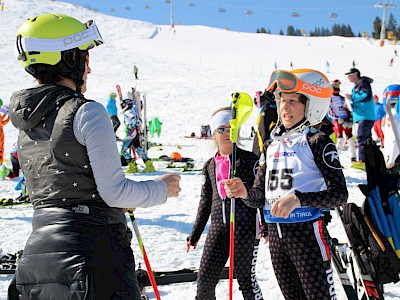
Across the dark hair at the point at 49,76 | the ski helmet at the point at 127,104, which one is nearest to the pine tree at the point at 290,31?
the ski helmet at the point at 127,104

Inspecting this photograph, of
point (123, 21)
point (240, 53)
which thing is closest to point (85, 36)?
point (240, 53)

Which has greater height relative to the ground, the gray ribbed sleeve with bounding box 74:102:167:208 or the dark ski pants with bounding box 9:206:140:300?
the gray ribbed sleeve with bounding box 74:102:167:208

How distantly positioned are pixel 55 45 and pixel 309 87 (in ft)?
5.51

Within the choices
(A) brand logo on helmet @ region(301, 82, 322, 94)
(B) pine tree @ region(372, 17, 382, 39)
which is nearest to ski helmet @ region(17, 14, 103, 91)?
(A) brand logo on helmet @ region(301, 82, 322, 94)

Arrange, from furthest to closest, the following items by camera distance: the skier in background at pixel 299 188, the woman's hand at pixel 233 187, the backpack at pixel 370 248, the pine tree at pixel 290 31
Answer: the pine tree at pixel 290 31, the backpack at pixel 370 248, the woman's hand at pixel 233 187, the skier in background at pixel 299 188

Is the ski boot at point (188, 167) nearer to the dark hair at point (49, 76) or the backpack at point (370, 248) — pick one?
the backpack at point (370, 248)

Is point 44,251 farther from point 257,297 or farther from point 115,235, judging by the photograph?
point 257,297

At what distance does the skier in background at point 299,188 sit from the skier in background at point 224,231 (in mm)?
408

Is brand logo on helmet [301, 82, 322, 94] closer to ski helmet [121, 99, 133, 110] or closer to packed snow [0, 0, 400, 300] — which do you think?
packed snow [0, 0, 400, 300]

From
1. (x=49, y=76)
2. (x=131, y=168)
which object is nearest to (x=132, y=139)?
(x=131, y=168)

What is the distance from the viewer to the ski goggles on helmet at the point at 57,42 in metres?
2.07

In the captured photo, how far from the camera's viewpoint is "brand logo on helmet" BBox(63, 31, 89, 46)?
210 centimetres

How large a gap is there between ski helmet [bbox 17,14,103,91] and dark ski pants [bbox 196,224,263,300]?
70.9 inches

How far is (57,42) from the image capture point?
208 centimetres
